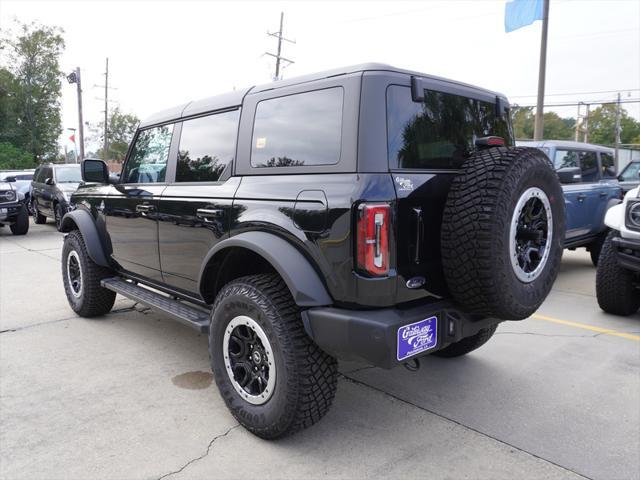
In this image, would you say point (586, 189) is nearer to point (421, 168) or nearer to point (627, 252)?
point (627, 252)

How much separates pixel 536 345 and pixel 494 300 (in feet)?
7.39

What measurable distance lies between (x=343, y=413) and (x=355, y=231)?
1.38m

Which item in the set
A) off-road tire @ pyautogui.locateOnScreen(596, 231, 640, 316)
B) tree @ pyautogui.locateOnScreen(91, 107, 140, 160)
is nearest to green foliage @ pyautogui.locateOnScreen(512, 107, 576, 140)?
tree @ pyautogui.locateOnScreen(91, 107, 140, 160)

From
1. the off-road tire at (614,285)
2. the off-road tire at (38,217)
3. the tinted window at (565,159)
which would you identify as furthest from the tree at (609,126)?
the off-road tire at (614,285)

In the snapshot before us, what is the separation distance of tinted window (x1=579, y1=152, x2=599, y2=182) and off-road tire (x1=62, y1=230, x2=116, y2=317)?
6.62 meters

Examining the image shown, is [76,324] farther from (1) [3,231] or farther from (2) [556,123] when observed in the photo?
(2) [556,123]

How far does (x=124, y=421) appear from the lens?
2.93 metres

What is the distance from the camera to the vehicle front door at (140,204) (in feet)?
12.5

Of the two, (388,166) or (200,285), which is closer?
(388,166)

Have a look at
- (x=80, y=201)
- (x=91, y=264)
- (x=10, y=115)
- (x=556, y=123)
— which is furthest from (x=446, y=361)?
(x=556, y=123)

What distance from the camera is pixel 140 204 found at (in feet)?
12.8

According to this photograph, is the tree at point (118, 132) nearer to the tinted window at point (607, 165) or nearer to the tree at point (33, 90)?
the tree at point (33, 90)

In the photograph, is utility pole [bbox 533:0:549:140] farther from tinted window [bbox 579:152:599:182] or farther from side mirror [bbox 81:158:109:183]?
side mirror [bbox 81:158:109:183]

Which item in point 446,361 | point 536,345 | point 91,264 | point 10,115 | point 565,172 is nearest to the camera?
point 446,361
